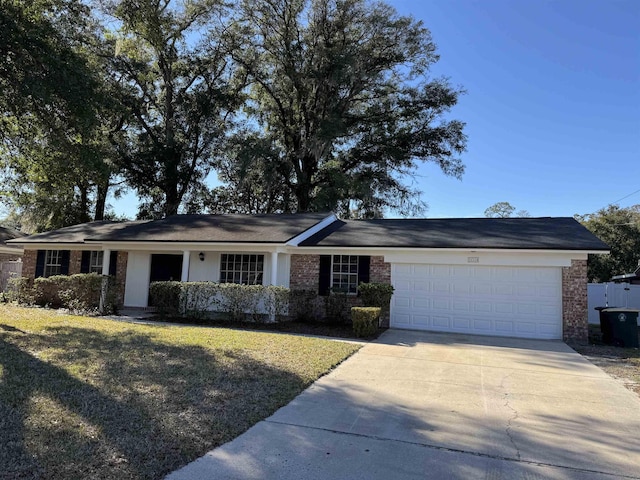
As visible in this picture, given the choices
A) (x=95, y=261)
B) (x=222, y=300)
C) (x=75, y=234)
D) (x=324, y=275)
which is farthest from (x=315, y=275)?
(x=75, y=234)

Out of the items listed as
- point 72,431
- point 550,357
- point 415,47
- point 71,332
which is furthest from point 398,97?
point 72,431

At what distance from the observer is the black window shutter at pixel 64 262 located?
17188mm

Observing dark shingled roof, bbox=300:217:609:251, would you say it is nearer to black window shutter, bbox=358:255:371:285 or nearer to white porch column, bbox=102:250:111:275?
black window shutter, bbox=358:255:371:285

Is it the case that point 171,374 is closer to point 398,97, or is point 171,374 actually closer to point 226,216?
point 226,216

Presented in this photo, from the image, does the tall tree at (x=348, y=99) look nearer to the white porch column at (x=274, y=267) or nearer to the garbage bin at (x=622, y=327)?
the white porch column at (x=274, y=267)

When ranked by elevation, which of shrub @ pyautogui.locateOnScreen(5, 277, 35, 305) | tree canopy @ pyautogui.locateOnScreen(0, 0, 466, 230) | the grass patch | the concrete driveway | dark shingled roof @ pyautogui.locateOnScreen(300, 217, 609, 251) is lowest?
the concrete driveway

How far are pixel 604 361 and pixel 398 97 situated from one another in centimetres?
2065

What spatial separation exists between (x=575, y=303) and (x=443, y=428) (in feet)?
27.9

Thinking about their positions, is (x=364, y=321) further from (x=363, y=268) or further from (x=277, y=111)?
(x=277, y=111)

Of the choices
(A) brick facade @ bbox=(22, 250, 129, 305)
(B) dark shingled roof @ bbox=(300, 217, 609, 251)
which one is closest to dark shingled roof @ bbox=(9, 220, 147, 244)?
(A) brick facade @ bbox=(22, 250, 129, 305)

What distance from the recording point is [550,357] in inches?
356

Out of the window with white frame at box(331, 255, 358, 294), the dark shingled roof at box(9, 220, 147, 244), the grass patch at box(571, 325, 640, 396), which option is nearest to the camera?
the grass patch at box(571, 325, 640, 396)

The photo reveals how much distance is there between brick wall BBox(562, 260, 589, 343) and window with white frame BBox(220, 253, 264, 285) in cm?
915

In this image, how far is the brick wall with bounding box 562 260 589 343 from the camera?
443 inches
